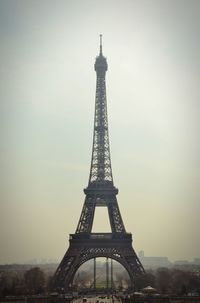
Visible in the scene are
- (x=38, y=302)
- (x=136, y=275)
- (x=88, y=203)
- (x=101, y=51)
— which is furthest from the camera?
(x=101, y=51)

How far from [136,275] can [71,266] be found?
33.8 ft

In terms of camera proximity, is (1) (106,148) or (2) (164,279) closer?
(1) (106,148)

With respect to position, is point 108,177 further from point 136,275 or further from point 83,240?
point 136,275

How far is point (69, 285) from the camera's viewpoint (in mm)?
68625

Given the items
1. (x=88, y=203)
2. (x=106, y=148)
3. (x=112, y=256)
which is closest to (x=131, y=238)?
(x=112, y=256)

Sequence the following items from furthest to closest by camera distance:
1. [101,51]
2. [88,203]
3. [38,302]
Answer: [101,51] → [88,203] → [38,302]

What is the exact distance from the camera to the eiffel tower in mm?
67750

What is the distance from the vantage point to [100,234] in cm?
7225

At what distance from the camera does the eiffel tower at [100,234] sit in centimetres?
6775

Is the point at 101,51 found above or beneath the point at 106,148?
above

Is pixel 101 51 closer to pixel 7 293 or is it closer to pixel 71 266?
pixel 71 266

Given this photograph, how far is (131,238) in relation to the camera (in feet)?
231

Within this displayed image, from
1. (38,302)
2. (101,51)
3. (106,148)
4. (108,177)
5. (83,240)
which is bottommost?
(38,302)

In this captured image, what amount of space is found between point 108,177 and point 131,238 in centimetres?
1130
